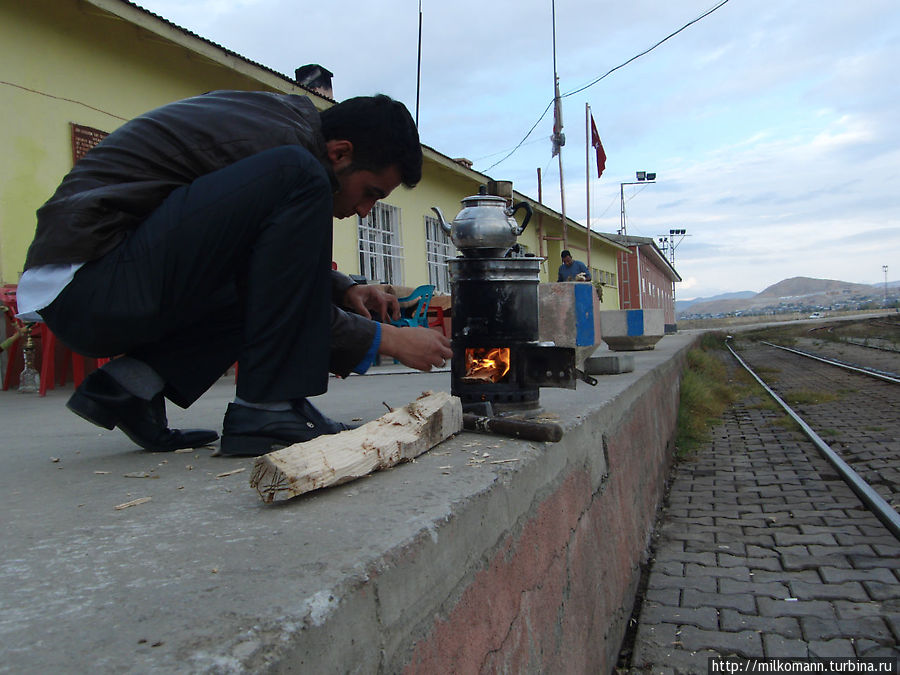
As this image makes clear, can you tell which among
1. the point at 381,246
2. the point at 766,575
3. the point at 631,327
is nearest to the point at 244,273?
the point at 766,575

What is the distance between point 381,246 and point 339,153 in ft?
31.2

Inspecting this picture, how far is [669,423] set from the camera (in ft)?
18.2

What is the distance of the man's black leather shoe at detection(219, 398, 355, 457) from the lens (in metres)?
1.87

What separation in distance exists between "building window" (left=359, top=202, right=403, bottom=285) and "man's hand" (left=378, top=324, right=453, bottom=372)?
872 centimetres

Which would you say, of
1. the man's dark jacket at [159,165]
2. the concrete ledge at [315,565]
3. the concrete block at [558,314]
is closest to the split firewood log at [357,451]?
the concrete ledge at [315,565]

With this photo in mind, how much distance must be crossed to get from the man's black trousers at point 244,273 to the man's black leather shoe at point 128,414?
0.15 metres

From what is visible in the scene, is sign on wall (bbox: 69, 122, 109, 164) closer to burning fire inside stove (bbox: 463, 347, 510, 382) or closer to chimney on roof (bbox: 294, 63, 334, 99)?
chimney on roof (bbox: 294, 63, 334, 99)

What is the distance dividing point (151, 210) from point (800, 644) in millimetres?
2439

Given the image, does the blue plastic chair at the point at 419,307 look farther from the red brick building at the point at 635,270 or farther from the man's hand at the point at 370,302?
the red brick building at the point at 635,270

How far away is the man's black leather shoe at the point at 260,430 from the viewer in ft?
6.15

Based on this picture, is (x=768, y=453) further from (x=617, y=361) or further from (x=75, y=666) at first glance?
(x=75, y=666)

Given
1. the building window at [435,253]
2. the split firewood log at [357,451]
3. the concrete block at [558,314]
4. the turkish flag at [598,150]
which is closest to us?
the split firewood log at [357,451]

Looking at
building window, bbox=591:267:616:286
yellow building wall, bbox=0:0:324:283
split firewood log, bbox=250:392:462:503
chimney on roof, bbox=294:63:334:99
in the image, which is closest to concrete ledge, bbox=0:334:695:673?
split firewood log, bbox=250:392:462:503

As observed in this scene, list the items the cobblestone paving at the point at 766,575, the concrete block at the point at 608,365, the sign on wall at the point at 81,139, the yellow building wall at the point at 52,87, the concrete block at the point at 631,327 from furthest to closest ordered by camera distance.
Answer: the concrete block at the point at 631,327, the sign on wall at the point at 81,139, the yellow building wall at the point at 52,87, the concrete block at the point at 608,365, the cobblestone paving at the point at 766,575
